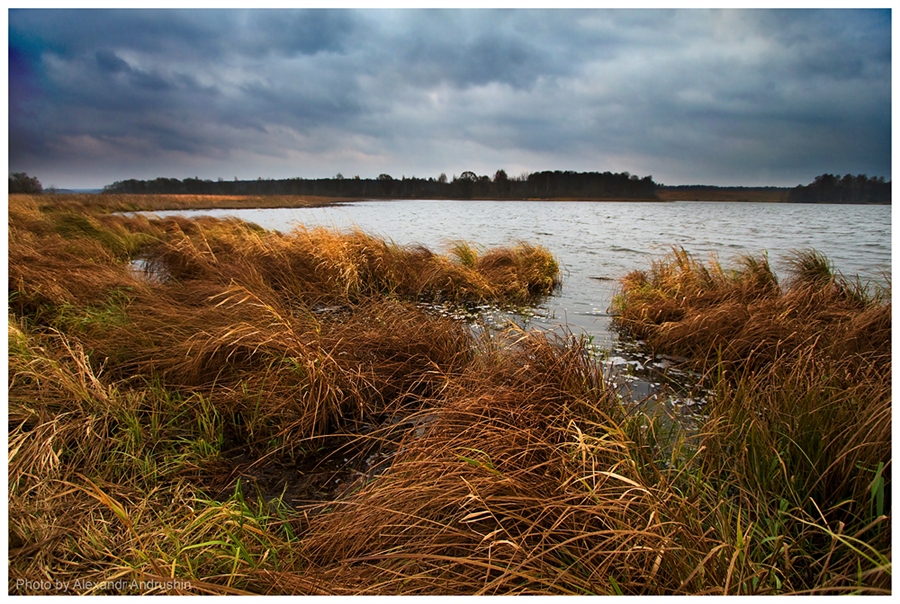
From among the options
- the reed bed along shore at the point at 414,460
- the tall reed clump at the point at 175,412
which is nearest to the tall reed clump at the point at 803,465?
the reed bed along shore at the point at 414,460

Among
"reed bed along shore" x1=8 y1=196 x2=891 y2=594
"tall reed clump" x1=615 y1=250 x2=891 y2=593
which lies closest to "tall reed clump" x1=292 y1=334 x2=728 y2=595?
"reed bed along shore" x1=8 y1=196 x2=891 y2=594

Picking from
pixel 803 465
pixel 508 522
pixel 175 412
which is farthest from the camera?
pixel 175 412

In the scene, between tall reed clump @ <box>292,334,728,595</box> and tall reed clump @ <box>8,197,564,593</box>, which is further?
tall reed clump @ <box>8,197,564,593</box>

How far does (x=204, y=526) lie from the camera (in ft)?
6.11

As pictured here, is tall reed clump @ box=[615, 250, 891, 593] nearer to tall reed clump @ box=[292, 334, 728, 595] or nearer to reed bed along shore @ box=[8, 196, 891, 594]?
reed bed along shore @ box=[8, 196, 891, 594]

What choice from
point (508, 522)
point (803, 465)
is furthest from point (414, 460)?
point (803, 465)

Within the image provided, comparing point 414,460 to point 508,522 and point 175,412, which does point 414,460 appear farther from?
point 175,412

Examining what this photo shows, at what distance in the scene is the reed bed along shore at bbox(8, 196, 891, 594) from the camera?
60.9 inches

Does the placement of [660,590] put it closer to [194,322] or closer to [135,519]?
[135,519]

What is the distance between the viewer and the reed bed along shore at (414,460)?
1.55 metres

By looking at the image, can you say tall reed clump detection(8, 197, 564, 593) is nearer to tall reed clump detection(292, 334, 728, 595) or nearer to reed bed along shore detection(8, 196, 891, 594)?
reed bed along shore detection(8, 196, 891, 594)

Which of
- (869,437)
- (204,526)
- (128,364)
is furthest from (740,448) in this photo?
(128,364)

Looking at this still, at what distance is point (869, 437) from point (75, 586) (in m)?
3.08

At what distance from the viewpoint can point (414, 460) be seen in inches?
83.4
